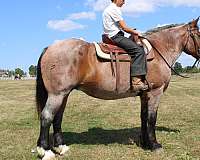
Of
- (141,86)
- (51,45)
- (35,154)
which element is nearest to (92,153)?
(35,154)

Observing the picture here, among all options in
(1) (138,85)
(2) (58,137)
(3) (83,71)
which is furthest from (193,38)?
(2) (58,137)

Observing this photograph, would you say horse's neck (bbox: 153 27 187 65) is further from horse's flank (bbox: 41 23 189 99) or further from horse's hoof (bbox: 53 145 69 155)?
horse's hoof (bbox: 53 145 69 155)

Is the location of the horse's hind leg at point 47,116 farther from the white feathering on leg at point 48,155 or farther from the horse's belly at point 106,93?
the horse's belly at point 106,93

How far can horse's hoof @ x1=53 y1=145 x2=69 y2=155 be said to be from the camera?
776 centimetres

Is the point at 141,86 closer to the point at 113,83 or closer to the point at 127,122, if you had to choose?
the point at 113,83

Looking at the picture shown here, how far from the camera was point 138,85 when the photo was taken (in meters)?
7.70

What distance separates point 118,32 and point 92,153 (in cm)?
256

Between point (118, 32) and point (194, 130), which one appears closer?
point (118, 32)

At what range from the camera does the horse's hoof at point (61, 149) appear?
776cm

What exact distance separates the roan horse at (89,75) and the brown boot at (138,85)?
0.15m

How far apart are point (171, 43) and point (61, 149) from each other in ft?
10.9

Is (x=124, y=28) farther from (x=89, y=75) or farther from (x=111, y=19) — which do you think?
(x=89, y=75)

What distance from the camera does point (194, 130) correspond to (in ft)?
32.3

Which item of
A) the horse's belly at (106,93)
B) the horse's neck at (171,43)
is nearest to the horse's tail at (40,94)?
the horse's belly at (106,93)
